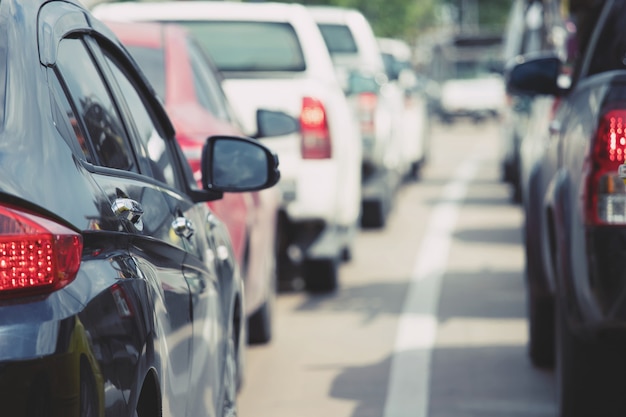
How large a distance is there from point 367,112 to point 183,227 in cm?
1036

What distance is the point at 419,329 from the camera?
8758mm

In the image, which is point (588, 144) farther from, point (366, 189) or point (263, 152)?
point (366, 189)


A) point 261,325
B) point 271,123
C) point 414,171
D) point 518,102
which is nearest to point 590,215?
point 261,325

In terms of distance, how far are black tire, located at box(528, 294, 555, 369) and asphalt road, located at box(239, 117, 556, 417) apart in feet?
0.28

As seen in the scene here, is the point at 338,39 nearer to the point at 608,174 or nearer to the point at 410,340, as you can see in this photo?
the point at 410,340

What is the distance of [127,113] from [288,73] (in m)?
6.01

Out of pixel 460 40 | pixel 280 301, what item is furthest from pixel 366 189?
pixel 460 40

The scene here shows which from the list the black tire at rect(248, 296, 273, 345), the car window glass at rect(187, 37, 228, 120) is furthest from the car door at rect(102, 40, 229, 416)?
the black tire at rect(248, 296, 273, 345)

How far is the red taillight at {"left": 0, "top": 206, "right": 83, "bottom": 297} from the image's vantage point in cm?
279

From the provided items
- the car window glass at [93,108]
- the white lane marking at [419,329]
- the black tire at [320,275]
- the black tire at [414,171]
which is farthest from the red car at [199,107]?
the black tire at [414,171]

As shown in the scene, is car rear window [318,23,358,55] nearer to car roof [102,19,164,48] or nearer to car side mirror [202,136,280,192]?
car roof [102,19,164,48]

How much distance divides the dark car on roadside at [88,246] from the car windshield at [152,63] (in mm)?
2650

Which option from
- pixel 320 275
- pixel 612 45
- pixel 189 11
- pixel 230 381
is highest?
pixel 189 11

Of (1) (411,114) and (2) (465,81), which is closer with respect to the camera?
(1) (411,114)
